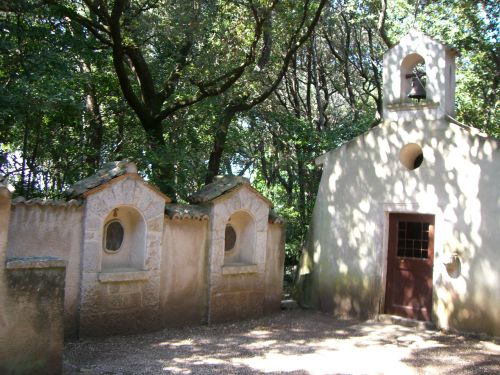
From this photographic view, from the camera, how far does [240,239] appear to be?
1119 centimetres

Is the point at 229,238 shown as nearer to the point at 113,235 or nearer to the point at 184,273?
the point at 184,273

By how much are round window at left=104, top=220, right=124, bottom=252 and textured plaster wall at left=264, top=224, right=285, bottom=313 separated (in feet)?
11.0

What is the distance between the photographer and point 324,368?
7363 millimetres

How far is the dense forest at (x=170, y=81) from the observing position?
10.4 metres

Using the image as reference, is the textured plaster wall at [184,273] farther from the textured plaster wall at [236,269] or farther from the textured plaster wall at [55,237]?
the textured plaster wall at [55,237]

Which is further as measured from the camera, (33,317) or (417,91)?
(417,91)

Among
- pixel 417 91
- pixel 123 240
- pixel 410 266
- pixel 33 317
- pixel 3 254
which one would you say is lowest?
pixel 33 317

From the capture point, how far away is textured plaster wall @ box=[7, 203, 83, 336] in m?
7.47

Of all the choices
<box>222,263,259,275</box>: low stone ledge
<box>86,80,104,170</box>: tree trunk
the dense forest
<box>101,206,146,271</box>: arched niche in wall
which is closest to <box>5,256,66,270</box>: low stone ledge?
<box>101,206,146,271</box>: arched niche in wall

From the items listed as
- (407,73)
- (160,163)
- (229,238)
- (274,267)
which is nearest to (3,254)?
(160,163)

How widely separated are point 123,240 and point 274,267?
3.57 metres

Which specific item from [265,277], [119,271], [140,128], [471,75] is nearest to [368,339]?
[265,277]

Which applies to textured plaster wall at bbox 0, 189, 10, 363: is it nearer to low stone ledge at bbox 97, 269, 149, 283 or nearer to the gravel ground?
the gravel ground

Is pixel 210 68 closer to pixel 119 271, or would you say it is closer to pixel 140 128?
pixel 140 128
